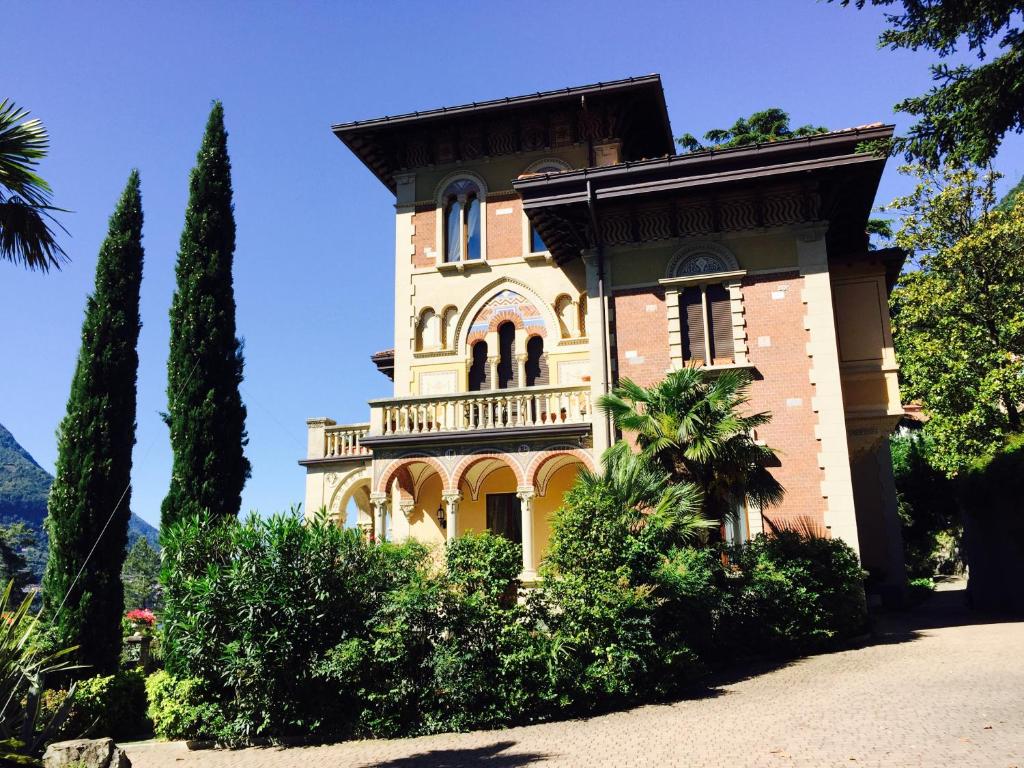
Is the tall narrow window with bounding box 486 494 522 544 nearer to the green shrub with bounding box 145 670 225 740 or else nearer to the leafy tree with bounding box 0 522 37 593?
the green shrub with bounding box 145 670 225 740

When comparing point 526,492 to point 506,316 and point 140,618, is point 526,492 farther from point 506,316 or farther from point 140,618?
point 140,618

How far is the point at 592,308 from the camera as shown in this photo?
17.9m

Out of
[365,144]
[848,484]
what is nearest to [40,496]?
[365,144]

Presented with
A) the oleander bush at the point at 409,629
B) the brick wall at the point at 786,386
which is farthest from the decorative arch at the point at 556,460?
the oleander bush at the point at 409,629

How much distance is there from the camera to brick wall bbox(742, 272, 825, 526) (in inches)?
629

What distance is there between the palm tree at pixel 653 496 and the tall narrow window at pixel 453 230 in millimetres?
8938

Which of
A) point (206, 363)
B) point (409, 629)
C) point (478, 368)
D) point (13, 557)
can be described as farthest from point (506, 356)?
point (13, 557)

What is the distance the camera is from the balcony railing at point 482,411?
1766 cm

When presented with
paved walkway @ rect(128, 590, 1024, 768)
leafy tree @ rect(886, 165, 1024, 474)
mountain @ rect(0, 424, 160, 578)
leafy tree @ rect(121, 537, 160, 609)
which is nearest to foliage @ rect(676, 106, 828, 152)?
leafy tree @ rect(886, 165, 1024, 474)

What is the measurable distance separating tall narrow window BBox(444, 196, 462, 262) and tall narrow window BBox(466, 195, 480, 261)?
214 mm

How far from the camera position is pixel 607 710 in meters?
11.1

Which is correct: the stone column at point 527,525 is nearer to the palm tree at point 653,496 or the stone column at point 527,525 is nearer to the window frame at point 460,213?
the palm tree at point 653,496

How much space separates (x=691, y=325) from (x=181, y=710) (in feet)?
40.2

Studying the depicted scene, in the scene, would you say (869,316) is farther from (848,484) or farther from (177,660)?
(177,660)
